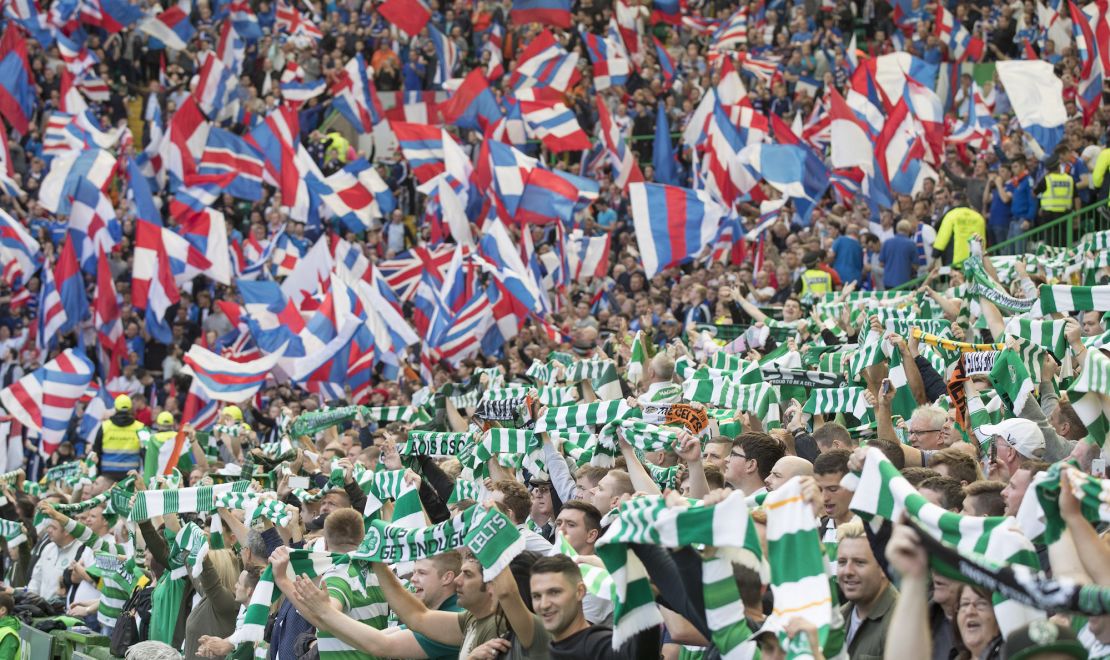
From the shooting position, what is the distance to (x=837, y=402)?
35.6 ft

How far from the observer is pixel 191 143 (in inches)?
1045

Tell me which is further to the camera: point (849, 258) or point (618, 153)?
point (618, 153)

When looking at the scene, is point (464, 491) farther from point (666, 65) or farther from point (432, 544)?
point (666, 65)

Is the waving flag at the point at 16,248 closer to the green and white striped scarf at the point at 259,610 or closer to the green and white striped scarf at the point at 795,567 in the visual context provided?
the green and white striped scarf at the point at 259,610

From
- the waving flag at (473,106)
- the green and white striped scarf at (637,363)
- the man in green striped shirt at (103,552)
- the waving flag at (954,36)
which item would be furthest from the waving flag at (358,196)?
the man in green striped shirt at (103,552)

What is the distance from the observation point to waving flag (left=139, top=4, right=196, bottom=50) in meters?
31.1

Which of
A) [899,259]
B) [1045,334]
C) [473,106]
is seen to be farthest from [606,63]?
[1045,334]

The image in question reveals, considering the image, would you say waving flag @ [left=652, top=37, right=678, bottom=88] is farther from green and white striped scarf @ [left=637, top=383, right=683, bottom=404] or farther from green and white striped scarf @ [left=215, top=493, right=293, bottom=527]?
green and white striped scarf @ [left=215, top=493, right=293, bottom=527]

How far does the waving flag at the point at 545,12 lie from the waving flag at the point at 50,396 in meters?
11.4

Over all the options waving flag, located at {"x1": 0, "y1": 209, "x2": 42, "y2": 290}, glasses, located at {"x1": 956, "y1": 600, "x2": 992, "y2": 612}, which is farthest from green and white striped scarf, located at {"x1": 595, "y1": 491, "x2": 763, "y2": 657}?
waving flag, located at {"x1": 0, "y1": 209, "x2": 42, "y2": 290}

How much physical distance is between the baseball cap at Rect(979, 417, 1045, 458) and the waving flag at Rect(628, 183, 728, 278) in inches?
463

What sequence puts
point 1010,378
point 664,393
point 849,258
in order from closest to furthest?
point 1010,378 → point 664,393 → point 849,258

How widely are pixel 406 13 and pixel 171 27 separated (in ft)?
15.8

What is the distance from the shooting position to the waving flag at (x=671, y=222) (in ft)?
63.1
